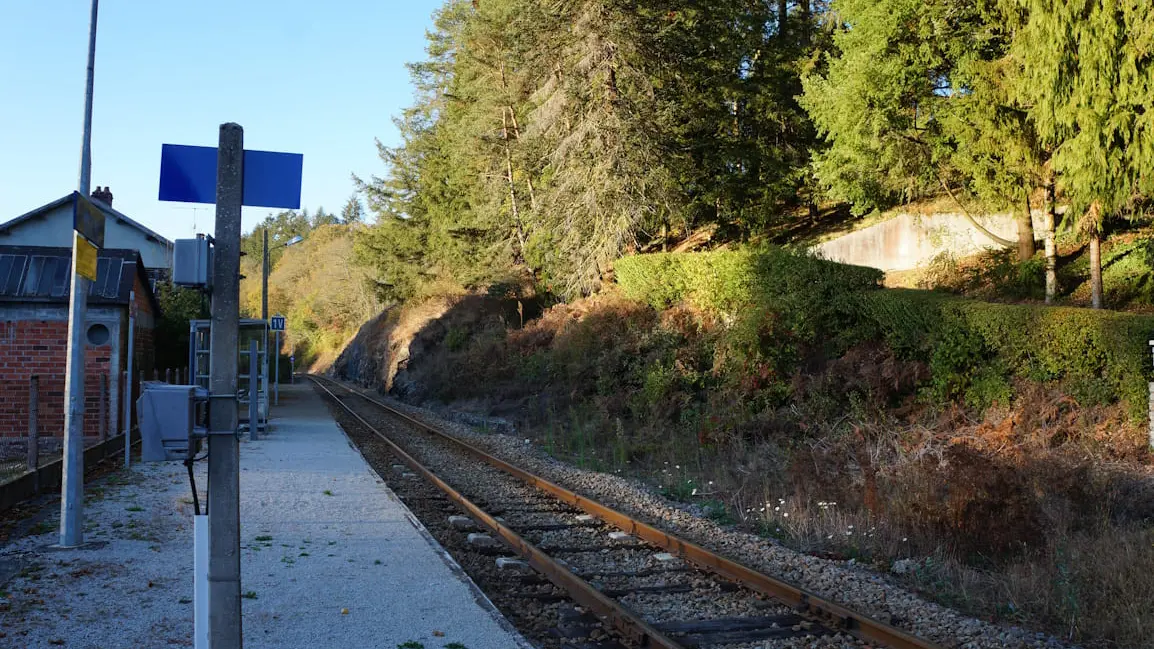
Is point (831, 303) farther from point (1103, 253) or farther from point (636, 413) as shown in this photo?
point (1103, 253)

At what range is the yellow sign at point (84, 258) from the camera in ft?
26.0

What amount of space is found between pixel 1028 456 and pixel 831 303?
5714mm

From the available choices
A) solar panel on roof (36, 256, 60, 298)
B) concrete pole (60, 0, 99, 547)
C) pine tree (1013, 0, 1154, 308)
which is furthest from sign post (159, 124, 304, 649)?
pine tree (1013, 0, 1154, 308)

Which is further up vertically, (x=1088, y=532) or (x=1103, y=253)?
(x=1103, y=253)

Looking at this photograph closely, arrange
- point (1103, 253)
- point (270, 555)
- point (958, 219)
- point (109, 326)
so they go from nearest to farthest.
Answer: point (270, 555) < point (109, 326) < point (1103, 253) < point (958, 219)

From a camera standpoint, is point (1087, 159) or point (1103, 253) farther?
point (1103, 253)

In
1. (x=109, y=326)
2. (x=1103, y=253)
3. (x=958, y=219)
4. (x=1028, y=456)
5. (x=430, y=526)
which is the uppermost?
(x=958, y=219)

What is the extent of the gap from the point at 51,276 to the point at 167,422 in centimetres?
1371

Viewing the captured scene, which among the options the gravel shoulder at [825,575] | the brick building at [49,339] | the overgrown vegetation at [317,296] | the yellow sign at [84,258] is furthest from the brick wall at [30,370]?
the overgrown vegetation at [317,296]

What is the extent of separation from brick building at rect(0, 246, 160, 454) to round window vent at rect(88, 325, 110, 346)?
0.02 metres

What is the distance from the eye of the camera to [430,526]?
33.4ft

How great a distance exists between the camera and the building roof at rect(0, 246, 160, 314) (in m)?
15.4

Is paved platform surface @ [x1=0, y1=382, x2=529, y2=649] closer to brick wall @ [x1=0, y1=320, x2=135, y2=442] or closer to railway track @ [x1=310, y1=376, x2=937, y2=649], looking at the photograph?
railway track @ [x1=310, y1=376, x2=937, y2=649]

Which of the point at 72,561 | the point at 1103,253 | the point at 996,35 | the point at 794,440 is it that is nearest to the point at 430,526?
the point at 72,561
